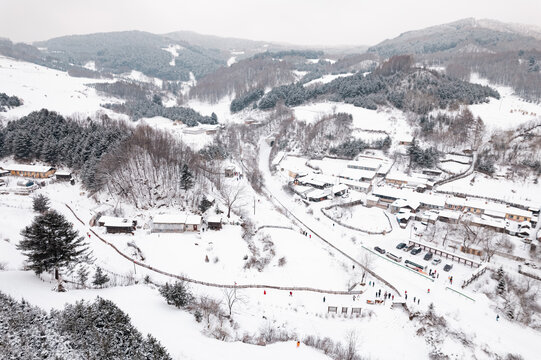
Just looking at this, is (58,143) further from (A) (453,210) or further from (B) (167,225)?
(A) (453,210)

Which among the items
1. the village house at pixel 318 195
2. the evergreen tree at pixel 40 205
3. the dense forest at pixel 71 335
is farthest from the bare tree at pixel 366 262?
the evergreen tree at pixel 40 205

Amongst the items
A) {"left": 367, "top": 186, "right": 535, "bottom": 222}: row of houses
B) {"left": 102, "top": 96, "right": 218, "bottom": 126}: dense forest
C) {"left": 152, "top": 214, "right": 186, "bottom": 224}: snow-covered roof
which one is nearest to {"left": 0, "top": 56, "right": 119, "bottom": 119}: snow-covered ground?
{"left": 102, "top": 96, "right": 218, "bottom": 126}: dense forest

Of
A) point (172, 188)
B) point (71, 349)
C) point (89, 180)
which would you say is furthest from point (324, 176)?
point (71, 349)

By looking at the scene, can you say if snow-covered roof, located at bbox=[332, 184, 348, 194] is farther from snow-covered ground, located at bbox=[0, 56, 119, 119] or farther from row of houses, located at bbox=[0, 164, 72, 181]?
snow-covered ground, located at bbox=[0, 56, 119, 119]

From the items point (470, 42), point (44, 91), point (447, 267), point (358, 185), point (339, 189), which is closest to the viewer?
point (447, 267)

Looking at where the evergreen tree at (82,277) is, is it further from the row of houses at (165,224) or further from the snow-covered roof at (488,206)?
the snow-covered roof at (488,206)

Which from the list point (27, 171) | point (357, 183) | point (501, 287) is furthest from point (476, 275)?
point (27, 171)
